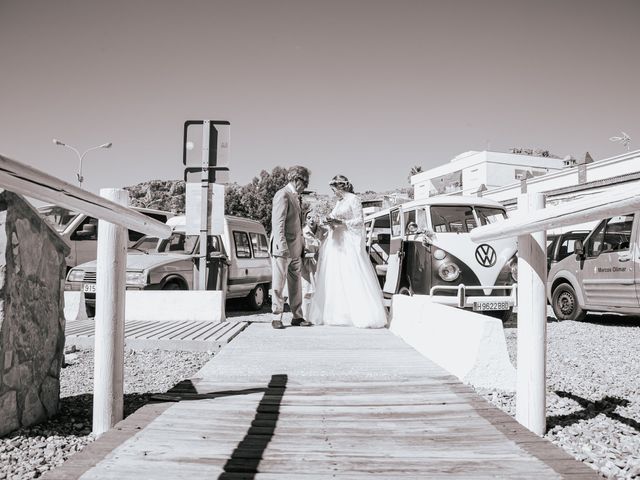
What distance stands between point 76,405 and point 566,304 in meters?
9.41

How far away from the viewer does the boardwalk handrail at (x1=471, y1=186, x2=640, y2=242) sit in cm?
192

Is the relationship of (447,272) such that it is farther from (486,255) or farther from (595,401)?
(595,401)

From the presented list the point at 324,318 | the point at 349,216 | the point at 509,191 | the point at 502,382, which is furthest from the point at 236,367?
A: the point at 509,191

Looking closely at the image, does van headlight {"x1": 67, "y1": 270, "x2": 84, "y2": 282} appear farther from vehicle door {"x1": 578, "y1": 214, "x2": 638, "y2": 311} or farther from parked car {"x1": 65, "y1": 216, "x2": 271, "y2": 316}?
vehicle door {"x1": 578, "y1": 214, "x2": 638, "y2": 311}

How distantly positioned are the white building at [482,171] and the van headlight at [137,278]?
133 feet

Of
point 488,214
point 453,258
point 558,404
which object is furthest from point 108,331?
point 488,214

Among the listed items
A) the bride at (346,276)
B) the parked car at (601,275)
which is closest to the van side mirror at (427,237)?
the bride at (346,276)

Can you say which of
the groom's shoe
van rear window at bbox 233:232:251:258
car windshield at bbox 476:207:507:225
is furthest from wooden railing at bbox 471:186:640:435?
van rear window at bbox 233:232:251:258

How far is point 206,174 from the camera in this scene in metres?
7.12

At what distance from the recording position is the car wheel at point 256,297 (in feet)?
38.0

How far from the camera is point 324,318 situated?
6.63 m

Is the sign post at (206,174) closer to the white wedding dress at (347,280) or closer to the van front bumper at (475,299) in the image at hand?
the white wedding dress at (347,280)

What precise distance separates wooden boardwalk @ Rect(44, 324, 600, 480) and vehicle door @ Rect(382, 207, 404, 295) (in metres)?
5.08

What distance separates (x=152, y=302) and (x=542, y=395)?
581 centimetres
